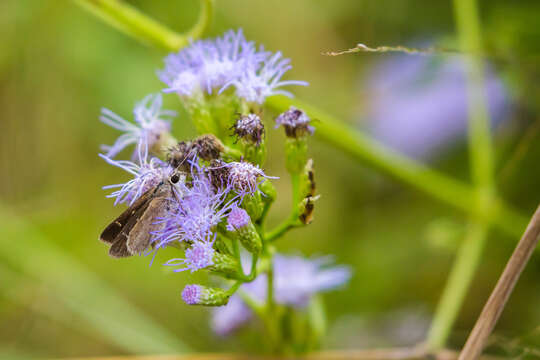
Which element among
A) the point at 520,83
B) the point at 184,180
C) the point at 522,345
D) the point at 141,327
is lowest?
the point at 522,345

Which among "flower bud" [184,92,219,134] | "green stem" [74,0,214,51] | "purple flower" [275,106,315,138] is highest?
"green stem" [74,0,214,51]

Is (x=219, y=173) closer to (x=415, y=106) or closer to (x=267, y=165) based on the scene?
(x=267, y=165)

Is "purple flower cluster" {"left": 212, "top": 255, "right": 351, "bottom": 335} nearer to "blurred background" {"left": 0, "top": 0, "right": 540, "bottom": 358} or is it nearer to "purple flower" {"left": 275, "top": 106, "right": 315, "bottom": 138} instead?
"blurred background" {"left": 0, "top": 0, "right": 540, "bottom": 358}

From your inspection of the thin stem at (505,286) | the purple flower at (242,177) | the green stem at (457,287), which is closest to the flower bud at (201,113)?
the purple flower at (242,177)

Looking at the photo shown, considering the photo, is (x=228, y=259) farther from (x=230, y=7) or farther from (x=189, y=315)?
(x=230, y=7)

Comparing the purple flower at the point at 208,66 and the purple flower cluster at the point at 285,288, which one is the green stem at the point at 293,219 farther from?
the purple flower cluster at the point at 285,288

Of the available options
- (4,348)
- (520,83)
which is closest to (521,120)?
(520,83)

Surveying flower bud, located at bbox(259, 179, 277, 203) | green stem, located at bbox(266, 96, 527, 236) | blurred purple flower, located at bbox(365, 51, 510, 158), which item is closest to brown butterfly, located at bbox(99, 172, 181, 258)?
flower bud, located at bbox(259, 179, 277, 203)
